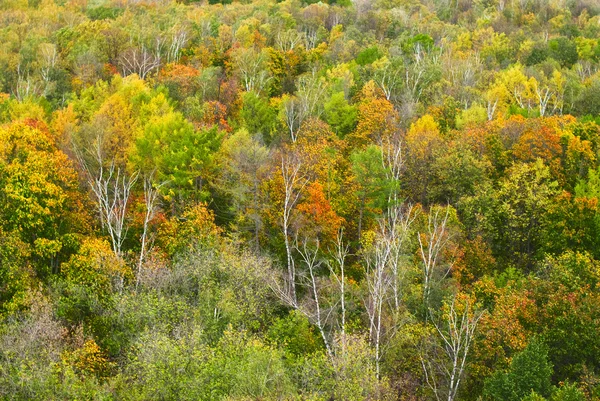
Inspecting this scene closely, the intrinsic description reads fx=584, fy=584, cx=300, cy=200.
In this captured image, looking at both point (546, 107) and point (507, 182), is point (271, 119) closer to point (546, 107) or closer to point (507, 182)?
point (507, 182)

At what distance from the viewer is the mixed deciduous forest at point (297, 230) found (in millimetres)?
31750

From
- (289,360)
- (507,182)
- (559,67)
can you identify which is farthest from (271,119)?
(559,67)

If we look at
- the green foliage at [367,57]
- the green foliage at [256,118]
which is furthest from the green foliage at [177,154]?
the green foliage at [367,57]

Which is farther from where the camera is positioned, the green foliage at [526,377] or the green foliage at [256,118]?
the green foliage at [256,118]

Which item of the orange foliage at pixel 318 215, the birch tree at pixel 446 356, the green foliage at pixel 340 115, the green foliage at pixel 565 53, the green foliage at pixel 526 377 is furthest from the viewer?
the green foliage at pixel 565 53

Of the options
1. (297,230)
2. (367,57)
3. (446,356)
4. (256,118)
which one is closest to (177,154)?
(297,230)

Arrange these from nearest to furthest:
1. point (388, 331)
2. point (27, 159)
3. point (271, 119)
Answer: point (388, 331) < point (27, 159) < point (271, 119)

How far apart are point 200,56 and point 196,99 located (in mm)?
23831

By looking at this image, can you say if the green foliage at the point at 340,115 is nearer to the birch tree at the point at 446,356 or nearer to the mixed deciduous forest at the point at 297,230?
the mixed deciduous forest at the point at 297,230

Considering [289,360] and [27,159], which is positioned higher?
[27,159]

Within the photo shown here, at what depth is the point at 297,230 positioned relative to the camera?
4656 centimetres

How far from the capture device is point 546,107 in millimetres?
79188

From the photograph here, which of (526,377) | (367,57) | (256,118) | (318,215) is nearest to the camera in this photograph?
(526,377)

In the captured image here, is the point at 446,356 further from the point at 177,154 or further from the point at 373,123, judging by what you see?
the point at 373,123
